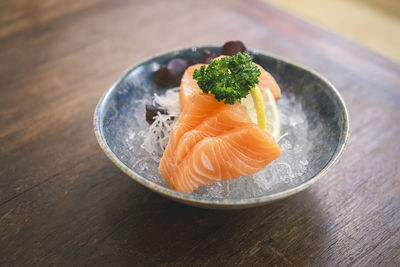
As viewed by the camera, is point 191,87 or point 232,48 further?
point 232,48

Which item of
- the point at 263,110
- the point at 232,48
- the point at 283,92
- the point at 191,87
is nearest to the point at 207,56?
the point at 232,48

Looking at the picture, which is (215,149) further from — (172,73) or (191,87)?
(172,73)

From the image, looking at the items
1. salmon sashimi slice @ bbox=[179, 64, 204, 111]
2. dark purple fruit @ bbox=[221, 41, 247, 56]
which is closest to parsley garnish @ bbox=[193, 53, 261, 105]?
salmon sashimi slice @ bbox=[179, 64, 204, 111]

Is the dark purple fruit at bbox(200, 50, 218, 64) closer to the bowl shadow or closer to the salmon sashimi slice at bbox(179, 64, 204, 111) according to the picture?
the salmon sashimi slice at bbox(179, 64, 204, 111)

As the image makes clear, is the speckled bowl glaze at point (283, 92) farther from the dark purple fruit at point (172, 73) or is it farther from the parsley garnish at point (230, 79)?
the parsley garnish at point (230, 79)

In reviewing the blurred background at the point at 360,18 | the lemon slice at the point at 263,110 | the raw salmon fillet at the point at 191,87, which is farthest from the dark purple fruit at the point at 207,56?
the blurred background at the point at 360,18
